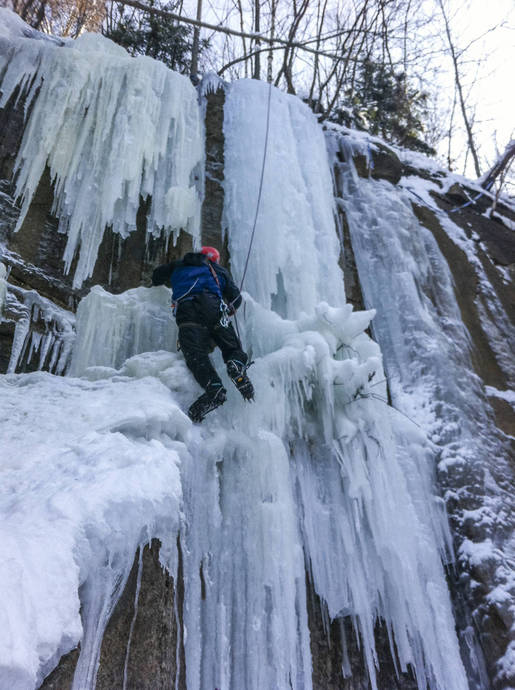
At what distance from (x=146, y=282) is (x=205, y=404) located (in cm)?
231

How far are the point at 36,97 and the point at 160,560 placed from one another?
16.9 feet

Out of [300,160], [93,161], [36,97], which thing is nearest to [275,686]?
[93,161]

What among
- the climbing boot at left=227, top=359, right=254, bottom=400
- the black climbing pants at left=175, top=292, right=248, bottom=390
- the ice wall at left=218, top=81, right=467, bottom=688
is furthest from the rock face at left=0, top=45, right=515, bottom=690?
the black climbing pants at left=175, top=292, right=248, bottom=390

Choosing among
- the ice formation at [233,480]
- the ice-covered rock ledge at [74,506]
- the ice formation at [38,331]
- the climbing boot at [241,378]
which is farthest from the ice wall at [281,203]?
the ice-covered rock ledge at [74,506]

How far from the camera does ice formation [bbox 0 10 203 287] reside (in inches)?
195

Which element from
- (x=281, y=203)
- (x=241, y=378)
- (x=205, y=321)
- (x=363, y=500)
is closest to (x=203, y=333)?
(x=205, y=321)

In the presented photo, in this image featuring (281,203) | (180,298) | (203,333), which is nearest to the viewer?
(203,333)

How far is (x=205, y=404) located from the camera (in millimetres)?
3248

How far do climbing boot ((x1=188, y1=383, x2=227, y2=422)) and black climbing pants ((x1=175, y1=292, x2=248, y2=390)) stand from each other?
213 mm

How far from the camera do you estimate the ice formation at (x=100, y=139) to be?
4945 mm

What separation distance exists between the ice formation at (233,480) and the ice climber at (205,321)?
0.44ft

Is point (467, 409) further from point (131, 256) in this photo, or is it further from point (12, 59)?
point (12, 59)

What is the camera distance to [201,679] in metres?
2.65

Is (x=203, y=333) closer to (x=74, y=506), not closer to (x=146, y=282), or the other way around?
(x=146, y=282)
